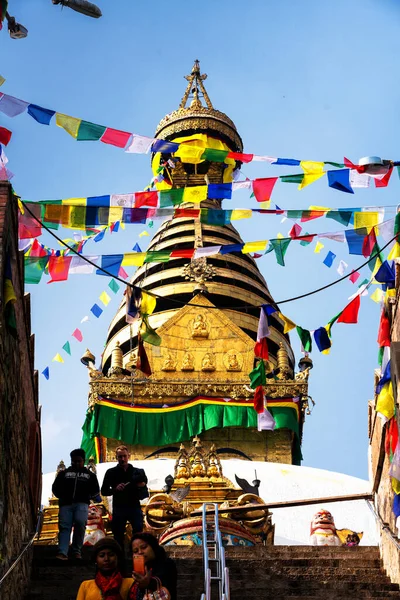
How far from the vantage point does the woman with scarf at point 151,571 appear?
852 centimetres

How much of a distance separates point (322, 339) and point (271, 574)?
499 cm

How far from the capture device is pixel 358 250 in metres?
15.3

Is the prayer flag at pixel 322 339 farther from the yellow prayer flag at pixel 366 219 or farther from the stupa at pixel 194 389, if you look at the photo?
the stupa at pixel 194 389

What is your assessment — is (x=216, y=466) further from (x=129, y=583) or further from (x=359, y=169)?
(x=129, y=583)

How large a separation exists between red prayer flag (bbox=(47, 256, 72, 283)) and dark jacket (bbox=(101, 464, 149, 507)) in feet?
12.3

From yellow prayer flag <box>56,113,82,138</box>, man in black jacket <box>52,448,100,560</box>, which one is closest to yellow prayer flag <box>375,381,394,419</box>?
man in black jacket <box>52,448,100,560</box>

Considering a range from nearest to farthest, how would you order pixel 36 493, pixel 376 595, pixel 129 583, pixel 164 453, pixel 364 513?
pixel 129 583, pixel 376 595, pixel 36 493, pixel 364 513, pixel 164 453

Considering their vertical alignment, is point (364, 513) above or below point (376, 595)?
above

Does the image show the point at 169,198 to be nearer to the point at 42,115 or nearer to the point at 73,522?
the point at 42,115

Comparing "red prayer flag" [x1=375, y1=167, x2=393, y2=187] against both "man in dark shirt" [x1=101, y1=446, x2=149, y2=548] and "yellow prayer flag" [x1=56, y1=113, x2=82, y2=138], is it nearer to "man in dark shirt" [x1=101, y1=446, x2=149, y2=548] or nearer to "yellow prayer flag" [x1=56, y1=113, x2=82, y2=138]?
"yellow prayer flag" [x1=56, y1=113, x2=82, y2=138]

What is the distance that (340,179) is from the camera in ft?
50.1

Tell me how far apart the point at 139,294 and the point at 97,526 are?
3.15 metres

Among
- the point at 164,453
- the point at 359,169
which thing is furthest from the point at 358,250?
the point at 164,453

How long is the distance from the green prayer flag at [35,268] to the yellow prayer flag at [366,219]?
4087 millimetres
